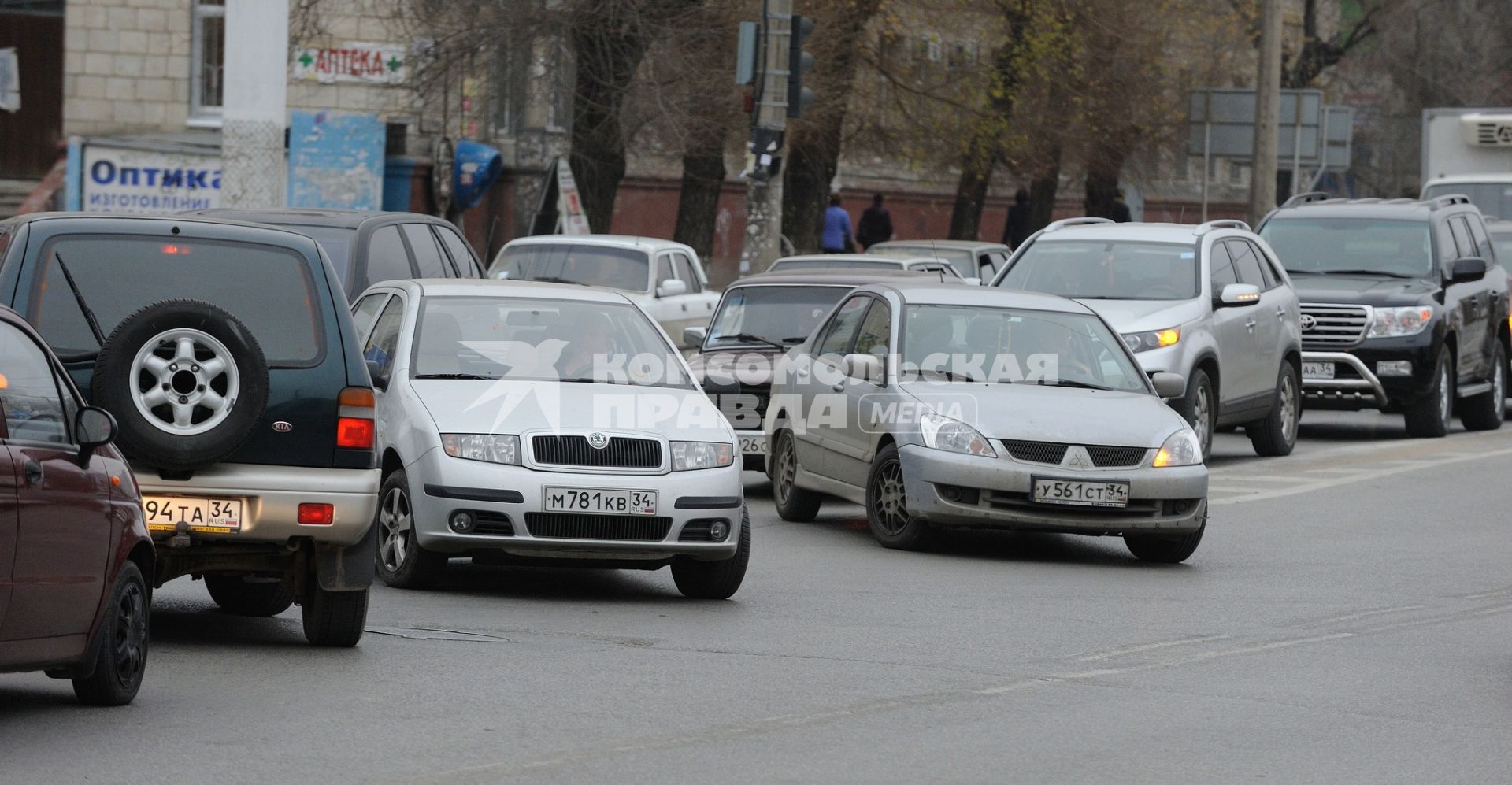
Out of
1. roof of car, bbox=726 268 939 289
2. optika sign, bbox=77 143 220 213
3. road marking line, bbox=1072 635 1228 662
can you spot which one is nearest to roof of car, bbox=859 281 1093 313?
roof of car, bbox=726 268 939 289

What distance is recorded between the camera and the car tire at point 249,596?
9.71 meters

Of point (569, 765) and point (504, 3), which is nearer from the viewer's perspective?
point (569, 765)

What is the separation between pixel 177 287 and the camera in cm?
823

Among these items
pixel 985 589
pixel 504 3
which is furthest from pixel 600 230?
pixel 985 589

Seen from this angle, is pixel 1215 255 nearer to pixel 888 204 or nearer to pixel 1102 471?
pixel 1102 471

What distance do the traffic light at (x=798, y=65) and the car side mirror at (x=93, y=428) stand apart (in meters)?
15.7

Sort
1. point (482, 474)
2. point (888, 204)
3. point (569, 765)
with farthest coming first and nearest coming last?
point (888, 204), point (482, 474), point (569, 765)

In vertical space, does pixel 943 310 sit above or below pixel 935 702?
above

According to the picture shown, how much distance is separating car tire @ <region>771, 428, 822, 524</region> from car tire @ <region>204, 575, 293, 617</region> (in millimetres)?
4676

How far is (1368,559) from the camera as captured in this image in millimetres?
12531

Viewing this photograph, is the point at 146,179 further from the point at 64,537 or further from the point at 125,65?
the point at 64,537

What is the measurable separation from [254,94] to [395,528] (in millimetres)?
11318

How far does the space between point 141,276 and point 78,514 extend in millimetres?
1575

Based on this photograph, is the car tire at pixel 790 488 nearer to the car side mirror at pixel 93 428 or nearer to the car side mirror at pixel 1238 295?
the car side mirror at pixel 1238 295
